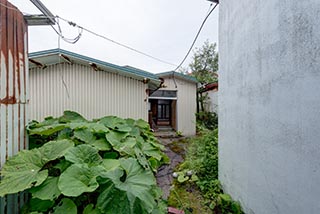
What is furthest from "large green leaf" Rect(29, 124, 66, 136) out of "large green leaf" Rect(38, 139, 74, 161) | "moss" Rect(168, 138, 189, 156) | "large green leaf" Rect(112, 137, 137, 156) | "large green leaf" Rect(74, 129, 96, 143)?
"moss" Rect(168, 138, 189, 156)

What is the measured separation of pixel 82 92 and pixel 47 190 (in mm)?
3793

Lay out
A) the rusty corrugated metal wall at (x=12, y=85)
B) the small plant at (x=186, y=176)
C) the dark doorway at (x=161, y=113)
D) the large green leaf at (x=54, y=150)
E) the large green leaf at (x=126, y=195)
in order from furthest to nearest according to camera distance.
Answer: the dark doorway at (x=161, y=113), the small plant at (x=186, y=176), the large green leaf at (x=54, y=150), the rusty corrugated metal wall at (x=12, y=85), the large green leaf at (x=126, y=195)

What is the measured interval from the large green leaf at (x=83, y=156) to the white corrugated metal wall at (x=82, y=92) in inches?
129

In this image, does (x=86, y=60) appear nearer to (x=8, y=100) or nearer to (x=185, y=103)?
(x=8, y=100)

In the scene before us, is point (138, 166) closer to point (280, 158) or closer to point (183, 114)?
point (280, 158)

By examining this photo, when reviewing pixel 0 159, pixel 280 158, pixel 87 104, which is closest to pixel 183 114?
pixel 87 104

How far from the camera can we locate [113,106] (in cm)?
519

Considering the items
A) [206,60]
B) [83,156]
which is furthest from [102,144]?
[206,60]

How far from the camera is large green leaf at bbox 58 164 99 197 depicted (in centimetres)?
145

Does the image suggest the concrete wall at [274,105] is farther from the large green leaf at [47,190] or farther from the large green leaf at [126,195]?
the large green leaf at [47,190]

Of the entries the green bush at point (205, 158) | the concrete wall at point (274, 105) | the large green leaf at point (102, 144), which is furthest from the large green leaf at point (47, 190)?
the green bush at point (205, 158)

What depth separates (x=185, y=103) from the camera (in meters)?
9.98

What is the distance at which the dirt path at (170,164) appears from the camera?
13.6 feet

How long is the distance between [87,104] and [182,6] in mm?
4076
